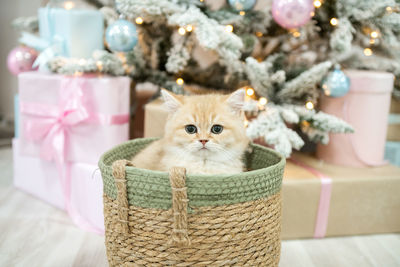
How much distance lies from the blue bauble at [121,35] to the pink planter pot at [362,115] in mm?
767

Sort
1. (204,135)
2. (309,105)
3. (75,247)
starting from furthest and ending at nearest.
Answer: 1. (309,105)
2. (75,247)
3. (204,135)

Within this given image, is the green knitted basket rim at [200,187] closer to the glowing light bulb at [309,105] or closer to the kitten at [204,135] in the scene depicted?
the kitten at [204,135]

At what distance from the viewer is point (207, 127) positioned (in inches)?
36.1

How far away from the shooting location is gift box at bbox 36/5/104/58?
1.33m

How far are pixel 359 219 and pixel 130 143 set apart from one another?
836 millimetres

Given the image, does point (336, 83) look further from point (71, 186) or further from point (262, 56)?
point (71, 186)

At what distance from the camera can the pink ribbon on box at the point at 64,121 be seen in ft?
4.09

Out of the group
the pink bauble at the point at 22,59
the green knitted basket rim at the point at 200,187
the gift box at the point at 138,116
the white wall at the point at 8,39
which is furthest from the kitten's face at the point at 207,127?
the white wall at the point at 8,39

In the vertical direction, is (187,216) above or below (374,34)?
below

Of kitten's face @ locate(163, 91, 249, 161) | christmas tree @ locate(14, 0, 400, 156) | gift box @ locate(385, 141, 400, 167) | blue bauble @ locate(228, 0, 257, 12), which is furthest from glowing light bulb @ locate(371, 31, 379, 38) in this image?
kitten's face @ locate(163, 91, 249, 161)

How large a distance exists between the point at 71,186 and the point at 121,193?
2.17 feet

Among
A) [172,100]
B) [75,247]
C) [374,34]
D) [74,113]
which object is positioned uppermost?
[374,34]

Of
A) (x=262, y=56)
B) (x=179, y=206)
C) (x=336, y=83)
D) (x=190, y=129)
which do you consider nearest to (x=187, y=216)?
(x=179, y=206)

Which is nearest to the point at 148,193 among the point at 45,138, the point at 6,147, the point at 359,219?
the point at 45,138
